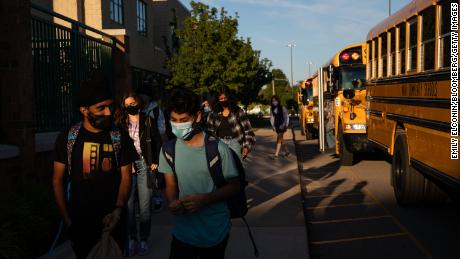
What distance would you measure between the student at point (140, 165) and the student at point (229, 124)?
136cm

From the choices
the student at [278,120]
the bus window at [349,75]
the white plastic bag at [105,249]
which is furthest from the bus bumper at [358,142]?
the white plastic bag at [105,249]

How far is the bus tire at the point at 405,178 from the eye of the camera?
7660mm

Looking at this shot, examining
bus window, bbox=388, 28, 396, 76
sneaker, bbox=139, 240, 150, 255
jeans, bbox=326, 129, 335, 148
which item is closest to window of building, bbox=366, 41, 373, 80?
bus window, bbox=388, 28, 396, 76

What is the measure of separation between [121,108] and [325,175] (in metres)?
7.49

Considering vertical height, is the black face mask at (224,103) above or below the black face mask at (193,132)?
above

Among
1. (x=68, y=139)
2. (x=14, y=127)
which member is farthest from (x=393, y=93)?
(x=68, y=139)

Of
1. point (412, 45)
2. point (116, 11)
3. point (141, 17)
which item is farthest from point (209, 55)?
point (412, 45)

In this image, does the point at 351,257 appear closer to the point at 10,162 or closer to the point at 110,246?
the point at 110,246

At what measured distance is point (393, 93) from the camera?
862 centimetres

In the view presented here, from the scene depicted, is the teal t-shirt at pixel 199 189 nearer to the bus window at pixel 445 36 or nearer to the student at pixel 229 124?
the bus window at pixel 445 36

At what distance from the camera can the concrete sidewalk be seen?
5.79 m

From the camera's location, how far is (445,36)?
19.7ft

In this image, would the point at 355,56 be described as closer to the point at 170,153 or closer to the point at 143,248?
the point at 143,248

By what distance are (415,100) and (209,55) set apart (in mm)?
21603
